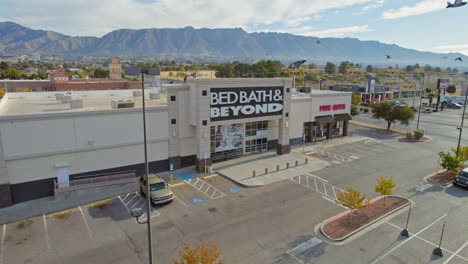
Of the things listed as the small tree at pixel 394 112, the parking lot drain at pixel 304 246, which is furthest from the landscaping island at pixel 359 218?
the small tree at pixel 394 112

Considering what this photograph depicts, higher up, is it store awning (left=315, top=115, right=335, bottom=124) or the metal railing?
store awning (left=315, top=115, right=335, bottom=124)

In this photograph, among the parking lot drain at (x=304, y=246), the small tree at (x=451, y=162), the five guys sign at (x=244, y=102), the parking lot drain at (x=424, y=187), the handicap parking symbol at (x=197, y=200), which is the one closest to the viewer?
the parking lot drain at (x=304, y=246)

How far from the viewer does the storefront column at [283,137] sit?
33.9 m

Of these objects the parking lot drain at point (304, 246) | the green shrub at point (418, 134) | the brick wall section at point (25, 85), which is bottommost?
the parking lot drain at point (304, 246)

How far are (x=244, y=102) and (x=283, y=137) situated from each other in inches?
268

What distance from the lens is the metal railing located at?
2309cm

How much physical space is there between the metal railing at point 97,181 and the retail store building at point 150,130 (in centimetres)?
33

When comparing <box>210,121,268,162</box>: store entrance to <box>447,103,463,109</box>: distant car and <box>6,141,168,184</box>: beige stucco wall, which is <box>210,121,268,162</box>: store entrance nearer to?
<box>6,141,168,184</box>: beige stucco wall

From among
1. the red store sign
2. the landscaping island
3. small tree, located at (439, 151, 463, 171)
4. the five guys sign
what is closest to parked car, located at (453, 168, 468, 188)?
small tree, located at (439, 151, 463, 171)

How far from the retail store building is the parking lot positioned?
13.1 feet

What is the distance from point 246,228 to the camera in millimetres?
18312

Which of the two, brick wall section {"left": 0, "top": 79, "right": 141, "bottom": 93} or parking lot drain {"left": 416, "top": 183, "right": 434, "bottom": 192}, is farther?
brick wall section {"left": 0, "top": 79, "right": 141, "bottom": 93}

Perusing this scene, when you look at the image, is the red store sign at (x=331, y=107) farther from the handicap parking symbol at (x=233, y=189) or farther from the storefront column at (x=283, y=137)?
the handicap parking symbol at (x=233, y=189)

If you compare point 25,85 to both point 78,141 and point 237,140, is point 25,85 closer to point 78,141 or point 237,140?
point 78,141
